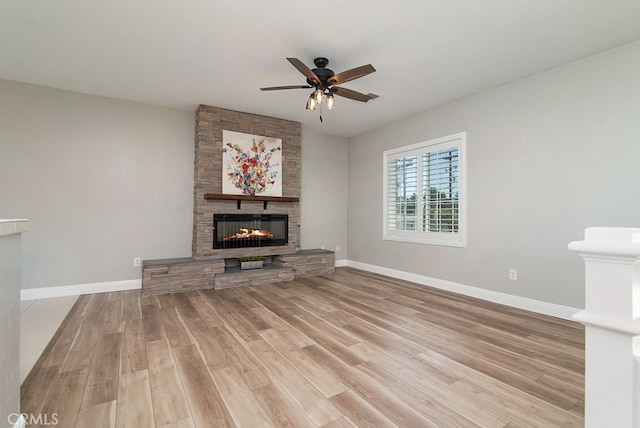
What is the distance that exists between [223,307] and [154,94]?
10.1 ft

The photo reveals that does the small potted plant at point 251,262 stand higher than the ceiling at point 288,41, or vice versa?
the ceiling at point 288,41

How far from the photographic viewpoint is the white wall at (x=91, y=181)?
3.66 metres

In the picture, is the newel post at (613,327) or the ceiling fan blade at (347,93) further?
the ceiling fan blade at (347,93)

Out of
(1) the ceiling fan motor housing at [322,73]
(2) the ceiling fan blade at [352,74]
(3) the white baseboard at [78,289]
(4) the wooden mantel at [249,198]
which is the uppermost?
(1) the ceiling fan motor housing at [322,73]

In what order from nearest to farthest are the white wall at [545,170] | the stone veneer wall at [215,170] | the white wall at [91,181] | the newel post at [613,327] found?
the newel post at [613,327], the white wall at [545,170], the white wall at [91,181], the stone veneer wall at [215,170]

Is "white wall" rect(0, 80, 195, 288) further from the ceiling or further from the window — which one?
the window

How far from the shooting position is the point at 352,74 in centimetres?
279

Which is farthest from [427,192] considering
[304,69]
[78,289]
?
[78,289]

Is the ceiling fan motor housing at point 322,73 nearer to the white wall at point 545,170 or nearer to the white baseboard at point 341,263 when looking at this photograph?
the white wall at point 545,170

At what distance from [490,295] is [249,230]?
3.72 m

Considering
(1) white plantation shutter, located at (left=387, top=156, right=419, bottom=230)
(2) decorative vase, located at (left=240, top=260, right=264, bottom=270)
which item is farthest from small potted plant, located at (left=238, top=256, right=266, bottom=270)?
(1) white plantation shutter, located at (left=387, top=156, right=419, bottom=230)

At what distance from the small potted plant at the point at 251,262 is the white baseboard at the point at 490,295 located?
2.19 metres

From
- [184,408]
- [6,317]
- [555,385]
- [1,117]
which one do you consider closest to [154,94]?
[1,117]

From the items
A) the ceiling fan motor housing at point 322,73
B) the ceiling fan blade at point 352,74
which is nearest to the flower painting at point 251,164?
the ceiling fan motor housing at point 322,73
